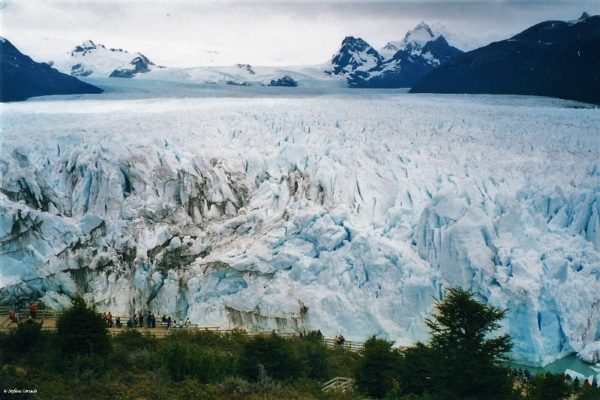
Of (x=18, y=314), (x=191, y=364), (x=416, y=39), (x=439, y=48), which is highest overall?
(x=416, y=39)

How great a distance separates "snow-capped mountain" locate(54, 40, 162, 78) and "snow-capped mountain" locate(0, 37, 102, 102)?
793cm

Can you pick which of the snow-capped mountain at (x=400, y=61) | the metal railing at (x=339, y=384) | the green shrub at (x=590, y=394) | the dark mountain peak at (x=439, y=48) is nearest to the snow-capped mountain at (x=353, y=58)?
the snow-capped mountain at (x=400, y=61)

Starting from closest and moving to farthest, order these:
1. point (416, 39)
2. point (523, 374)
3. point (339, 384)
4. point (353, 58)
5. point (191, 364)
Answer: point (191, 364)
point (339, 384)
point (523, 374)
point (353, 58)
point (416, 39)

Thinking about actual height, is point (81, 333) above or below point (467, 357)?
below

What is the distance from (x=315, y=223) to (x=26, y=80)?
18.7m

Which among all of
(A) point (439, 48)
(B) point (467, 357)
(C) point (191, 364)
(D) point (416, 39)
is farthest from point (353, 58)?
(B) point (467, 357)

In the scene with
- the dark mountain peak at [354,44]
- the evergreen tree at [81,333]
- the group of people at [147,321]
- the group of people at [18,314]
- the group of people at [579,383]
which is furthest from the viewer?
the dark mountain peak at [354,44]

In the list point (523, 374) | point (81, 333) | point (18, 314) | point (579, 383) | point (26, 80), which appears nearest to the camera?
point (81, 333)

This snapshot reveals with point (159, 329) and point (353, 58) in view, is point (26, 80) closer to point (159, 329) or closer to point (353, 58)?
point (159, 329)

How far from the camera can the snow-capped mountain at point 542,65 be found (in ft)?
99.4

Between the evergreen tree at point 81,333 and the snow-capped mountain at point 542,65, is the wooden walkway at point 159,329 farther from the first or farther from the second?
the snow-capped mountain at point 542,65

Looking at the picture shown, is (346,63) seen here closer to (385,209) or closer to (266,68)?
(266,68)

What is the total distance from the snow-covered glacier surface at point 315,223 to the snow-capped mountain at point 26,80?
779 cm

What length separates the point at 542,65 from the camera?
106 ft
